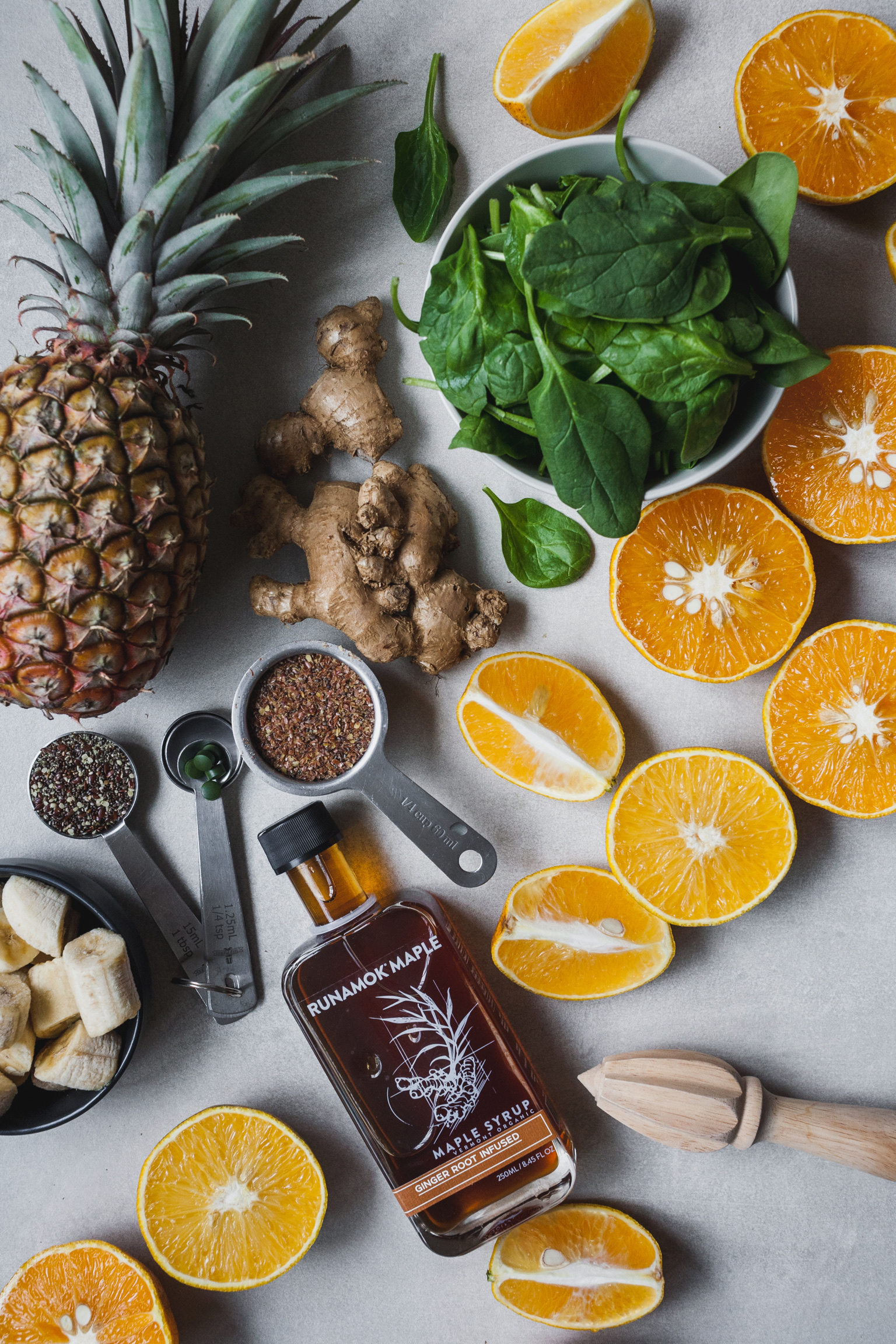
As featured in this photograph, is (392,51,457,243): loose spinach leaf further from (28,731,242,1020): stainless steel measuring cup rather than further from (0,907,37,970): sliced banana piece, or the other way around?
(0,907,37,970): sliced banana piece

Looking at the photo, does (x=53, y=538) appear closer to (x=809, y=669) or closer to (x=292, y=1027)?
(x=292, y=1027)

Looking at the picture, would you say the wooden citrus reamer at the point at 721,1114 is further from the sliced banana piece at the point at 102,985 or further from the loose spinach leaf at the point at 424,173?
the loose spinach leaf at the point at 424,173

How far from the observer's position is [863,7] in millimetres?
1456

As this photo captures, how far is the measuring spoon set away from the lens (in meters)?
1.48

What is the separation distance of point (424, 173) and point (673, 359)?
67cm

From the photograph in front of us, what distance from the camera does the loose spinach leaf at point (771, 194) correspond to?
1.12m

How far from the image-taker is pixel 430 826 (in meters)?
1.47

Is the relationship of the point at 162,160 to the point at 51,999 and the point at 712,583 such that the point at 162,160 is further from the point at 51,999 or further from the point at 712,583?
the point at 51,999

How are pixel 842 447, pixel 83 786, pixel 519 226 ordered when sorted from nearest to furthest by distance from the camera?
1. pixel 519 226
2. pixel 842 447
3. pixel 83 786

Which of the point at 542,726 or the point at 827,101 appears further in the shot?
the point at 542,726

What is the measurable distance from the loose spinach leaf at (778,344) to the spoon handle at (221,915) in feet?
3.86

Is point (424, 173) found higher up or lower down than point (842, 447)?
higher up

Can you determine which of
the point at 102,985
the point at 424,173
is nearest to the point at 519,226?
the point at 424,173

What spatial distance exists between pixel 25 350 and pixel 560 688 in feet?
4.01
